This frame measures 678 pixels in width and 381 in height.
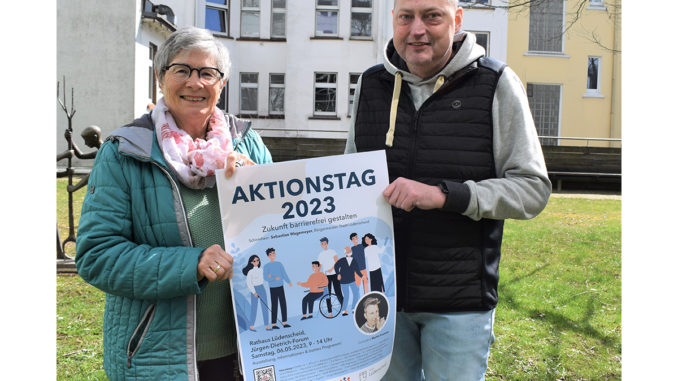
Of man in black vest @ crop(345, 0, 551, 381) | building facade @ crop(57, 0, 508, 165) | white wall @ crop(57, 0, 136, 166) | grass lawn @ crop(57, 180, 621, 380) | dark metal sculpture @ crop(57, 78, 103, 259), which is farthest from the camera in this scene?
building facade @ crop(57, 0, 508, 165)

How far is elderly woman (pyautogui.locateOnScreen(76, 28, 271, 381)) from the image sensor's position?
1.94 meters

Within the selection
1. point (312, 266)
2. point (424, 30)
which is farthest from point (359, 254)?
point (424, 30)

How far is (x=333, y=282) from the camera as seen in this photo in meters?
2.16

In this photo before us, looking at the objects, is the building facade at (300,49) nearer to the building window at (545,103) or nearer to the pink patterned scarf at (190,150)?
the building window at (545,103)

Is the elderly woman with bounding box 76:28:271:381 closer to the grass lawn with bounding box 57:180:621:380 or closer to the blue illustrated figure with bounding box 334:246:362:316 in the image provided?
the blue illustrated figure with bounding box 334:246:362:316

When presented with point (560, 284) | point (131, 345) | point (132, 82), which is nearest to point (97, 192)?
point (131, 345)

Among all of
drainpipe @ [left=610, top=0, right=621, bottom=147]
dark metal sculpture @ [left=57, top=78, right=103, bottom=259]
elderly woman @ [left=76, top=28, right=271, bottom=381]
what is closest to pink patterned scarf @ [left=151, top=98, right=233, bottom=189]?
elderly woman @ [left=76, top=28, right=271, bottom=381]

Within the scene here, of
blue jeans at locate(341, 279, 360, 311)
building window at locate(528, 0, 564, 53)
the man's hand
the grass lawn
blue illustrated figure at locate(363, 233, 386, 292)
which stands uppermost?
building window at locate(528, 0, 564, 53)

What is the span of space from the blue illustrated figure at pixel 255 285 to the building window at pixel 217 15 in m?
23.5

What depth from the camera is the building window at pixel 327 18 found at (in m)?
24.2

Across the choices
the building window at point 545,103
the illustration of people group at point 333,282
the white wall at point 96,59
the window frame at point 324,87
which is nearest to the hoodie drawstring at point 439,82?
the illustration of people group at point 333,282

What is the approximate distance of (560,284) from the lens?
698cm

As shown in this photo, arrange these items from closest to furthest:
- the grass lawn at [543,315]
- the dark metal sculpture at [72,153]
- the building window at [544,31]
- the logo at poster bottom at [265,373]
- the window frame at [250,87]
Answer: the logo at poster bottom at [265,373] → the grass lawn at [543,315] → the dark metal sculpture at [72,153] → the building window at [544,31] → the window frame at [250,87]

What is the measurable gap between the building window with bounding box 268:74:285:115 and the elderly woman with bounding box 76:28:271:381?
2284cm
